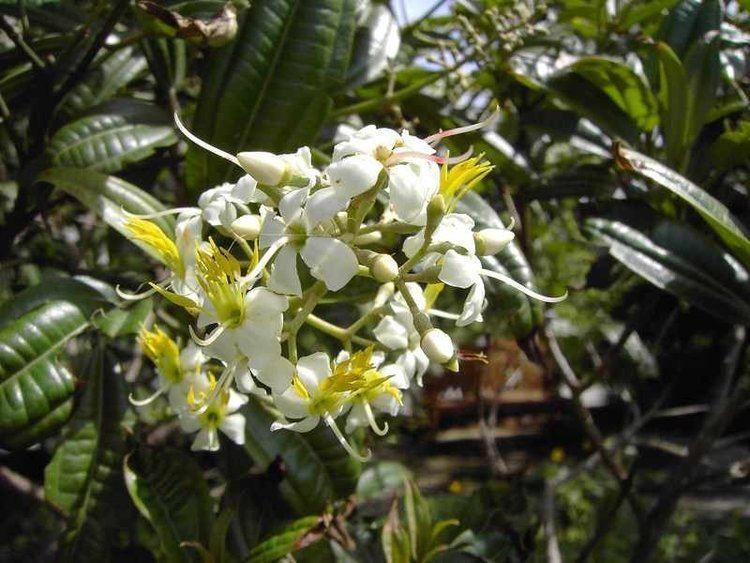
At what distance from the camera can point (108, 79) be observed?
1.53m

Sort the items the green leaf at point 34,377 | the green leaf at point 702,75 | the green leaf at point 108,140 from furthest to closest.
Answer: the green leaf at point 702,75 < the green leaf at point 108,140 < the green leaf at point 34,377

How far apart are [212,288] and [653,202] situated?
88cm

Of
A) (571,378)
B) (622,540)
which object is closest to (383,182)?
(571,378)

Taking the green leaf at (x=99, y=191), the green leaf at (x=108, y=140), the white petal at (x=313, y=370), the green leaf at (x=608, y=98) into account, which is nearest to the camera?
the white petal at (x=313, y=370)

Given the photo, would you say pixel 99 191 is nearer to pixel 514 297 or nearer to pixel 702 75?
pixel 514 297

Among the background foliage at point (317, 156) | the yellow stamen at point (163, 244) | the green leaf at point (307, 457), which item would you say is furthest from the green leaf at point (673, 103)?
the yellow stamen at point (163, 244)

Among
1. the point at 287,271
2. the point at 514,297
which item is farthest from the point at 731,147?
the point at 287,271

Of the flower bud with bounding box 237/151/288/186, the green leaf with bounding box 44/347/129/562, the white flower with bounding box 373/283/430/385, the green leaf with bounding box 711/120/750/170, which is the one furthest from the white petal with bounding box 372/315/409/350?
the green leaf with bounding box 711/120/750/170

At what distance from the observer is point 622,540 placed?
132 inches

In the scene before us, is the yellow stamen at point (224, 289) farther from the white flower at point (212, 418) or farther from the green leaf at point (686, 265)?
the green leaf at point (686, 265)

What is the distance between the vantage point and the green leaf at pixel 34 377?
3.06 ft

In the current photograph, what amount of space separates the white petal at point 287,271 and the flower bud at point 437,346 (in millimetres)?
135

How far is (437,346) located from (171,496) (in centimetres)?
56

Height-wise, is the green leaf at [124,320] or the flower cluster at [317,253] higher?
the flower cluster at [317,253]
